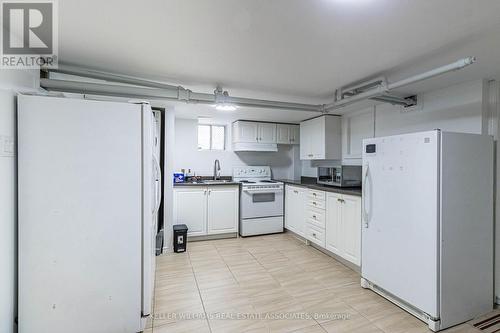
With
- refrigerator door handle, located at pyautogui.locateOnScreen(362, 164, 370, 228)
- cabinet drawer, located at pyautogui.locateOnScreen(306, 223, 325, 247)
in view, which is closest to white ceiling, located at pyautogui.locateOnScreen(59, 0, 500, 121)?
refrigerator door handle, located at pyautogui.locateOnScreen(362, 164, 370, 228)

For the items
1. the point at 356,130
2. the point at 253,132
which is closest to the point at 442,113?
the point at 356,130

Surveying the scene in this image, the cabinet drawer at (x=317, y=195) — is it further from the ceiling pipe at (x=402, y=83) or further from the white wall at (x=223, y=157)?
the white wall at (x=223, y=157)

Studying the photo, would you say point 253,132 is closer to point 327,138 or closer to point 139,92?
point 327,138

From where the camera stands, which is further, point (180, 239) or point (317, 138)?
point (317, 138)

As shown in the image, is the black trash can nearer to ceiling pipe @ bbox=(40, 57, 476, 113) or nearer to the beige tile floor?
the beige tile floor

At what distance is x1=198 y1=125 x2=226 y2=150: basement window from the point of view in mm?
4914

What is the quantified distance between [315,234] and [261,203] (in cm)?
112

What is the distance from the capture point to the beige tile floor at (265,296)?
205cm

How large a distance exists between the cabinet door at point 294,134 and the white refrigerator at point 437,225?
2.63 meters

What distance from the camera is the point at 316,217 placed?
3.74 metres

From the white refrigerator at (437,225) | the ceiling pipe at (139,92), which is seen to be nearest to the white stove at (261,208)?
the ceiling pipe at (139,92)

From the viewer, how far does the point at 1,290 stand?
153 cm

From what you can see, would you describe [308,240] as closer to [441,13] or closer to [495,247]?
[495,247]

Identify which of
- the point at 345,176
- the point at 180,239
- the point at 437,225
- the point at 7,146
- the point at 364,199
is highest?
the point at 7,146
